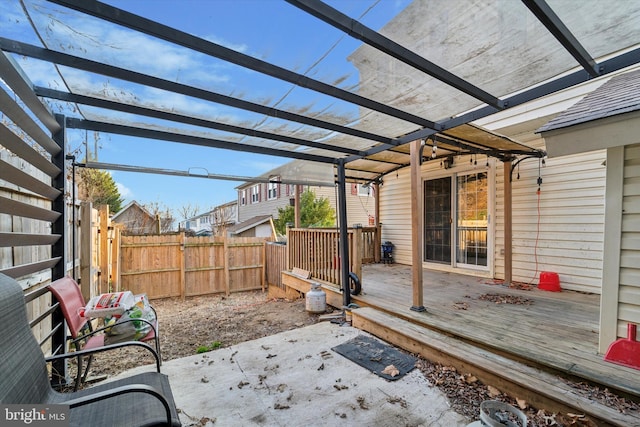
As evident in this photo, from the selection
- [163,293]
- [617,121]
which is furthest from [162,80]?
[163,293]

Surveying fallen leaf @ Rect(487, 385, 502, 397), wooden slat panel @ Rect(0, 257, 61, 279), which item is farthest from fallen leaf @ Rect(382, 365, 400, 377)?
wooden slat panel @ Rect(0, 257, 61, 279)

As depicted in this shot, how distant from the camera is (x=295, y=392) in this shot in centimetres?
235

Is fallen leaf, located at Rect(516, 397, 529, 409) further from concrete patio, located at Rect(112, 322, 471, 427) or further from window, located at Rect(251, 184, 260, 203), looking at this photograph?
window, located at Rect(251, 184, 260, 203)

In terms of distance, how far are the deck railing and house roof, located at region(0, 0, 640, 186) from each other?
2253mm

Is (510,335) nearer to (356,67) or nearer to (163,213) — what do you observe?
(356,67)

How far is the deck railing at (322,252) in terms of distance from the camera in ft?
14.8

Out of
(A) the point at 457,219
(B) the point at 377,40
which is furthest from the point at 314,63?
(A) the point at 457,219

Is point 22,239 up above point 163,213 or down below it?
below

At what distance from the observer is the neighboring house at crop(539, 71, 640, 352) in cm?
216

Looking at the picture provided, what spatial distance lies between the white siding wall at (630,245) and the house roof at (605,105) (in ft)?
1.26

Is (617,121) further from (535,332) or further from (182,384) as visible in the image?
(182,384)

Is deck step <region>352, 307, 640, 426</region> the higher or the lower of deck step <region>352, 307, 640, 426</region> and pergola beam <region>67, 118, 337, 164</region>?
the lower

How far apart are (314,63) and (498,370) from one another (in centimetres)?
278

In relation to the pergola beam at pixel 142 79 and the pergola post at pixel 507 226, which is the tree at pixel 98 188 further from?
the pergola post at pixel 507 226
